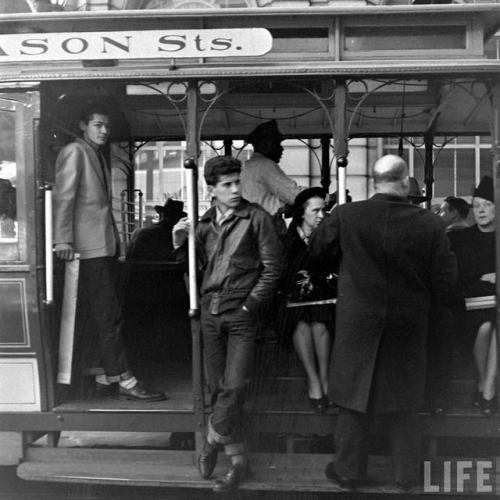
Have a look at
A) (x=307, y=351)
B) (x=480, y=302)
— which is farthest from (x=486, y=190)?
(x=307, y=351)

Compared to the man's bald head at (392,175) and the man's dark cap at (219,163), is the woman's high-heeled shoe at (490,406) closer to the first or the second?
the man's bald head at (392,175)

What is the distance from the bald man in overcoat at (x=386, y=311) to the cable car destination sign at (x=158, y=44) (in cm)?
111

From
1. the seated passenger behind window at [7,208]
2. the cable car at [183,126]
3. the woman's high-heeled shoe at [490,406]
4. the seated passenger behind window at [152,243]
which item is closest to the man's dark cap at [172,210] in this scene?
the seated passenger behind window at [152,243]

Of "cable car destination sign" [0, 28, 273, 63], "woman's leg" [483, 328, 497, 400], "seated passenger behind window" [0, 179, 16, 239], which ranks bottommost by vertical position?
"woman's leg" [483, 328, 497, 400]

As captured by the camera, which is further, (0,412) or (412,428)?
(0,412)

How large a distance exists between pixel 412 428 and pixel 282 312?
43.4 inches

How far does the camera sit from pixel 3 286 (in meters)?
4.61

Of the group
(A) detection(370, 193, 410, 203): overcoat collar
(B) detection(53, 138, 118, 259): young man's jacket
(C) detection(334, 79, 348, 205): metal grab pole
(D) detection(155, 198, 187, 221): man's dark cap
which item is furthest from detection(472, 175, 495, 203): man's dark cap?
(D) detection(155, 198, 187, 221): man's dark cap

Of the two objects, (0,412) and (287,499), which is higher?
(0,412)

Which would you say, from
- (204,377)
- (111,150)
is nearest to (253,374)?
(204,377)

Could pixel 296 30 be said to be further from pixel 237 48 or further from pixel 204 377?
pixel 204 377

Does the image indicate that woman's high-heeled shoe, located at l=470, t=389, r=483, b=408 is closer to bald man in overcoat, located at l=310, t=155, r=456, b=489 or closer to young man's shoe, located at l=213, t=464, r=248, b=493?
bald man in overcoat, located at l=310, t=155, r=456, b=489

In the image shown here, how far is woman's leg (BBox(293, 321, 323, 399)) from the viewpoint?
179 inches

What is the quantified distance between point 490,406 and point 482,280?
82 cm
